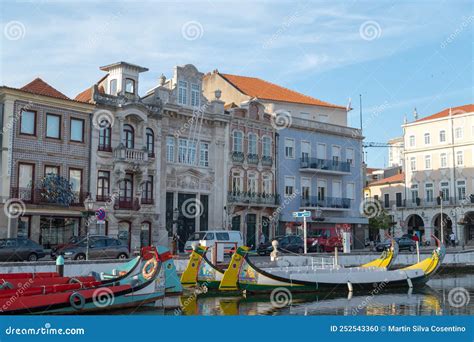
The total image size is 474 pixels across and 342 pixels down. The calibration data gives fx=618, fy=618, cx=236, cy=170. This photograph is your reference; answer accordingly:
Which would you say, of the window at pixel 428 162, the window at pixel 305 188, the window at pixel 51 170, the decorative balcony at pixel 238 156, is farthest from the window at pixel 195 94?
the window at pixel 428 162

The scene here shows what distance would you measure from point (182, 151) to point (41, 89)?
1148 cm

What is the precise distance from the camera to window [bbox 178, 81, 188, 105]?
46.3 meters

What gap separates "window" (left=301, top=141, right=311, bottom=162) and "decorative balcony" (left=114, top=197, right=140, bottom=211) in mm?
18499

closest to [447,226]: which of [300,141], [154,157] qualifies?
[300,141]

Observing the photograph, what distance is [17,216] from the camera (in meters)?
35.9

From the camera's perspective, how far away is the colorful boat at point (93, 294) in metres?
18.5

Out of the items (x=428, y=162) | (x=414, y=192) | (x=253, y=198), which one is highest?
(x=428, y=162)

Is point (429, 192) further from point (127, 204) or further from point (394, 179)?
point (127, 204)

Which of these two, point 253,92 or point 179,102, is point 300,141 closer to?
point 253,92

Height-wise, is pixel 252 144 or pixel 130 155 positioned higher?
pixel 252 144

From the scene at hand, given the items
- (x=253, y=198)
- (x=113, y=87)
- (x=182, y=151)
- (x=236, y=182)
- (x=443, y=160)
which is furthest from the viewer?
(x=443, y=160)

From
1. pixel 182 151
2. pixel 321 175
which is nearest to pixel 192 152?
pixel 182 151

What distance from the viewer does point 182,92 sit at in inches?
1832

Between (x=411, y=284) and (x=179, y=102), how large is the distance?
74.1 feet
